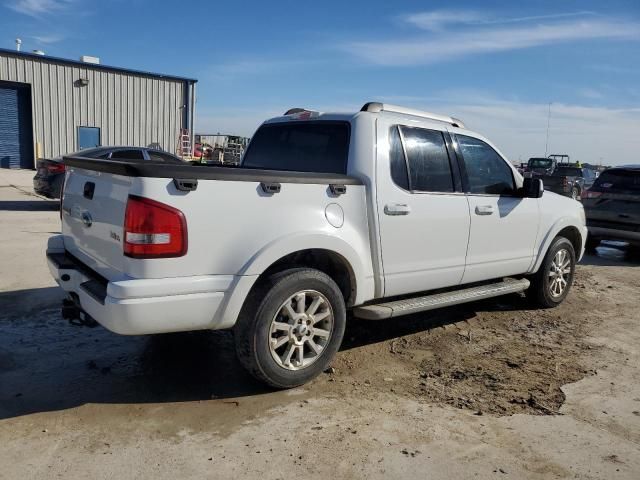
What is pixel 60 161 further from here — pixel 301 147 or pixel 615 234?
pixel 615 234

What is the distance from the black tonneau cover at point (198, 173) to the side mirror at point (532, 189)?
222 cm

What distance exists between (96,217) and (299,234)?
1337 mm

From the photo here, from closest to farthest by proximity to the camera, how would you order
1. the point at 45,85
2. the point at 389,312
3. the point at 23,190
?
the point at 389,312
the point at 23,190
the point at 45,85

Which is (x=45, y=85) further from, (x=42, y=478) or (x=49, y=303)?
(x=42, y=478)

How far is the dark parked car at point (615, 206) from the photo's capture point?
9641mm

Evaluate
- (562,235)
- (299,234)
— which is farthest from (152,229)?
(562,235)

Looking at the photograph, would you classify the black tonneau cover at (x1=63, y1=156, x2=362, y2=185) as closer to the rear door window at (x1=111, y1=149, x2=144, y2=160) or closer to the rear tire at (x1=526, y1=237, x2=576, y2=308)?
the rear tire at (x1=526, y1=237, x2=576, y2=308)

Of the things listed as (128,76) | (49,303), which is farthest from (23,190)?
(49,303)

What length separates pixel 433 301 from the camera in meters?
4.58

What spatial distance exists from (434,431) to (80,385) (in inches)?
93.9

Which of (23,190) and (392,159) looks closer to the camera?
(392,159)

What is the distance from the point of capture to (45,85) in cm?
2398

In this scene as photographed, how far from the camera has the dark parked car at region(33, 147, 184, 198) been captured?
1147 cm

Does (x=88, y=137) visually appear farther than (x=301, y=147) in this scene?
Yes
